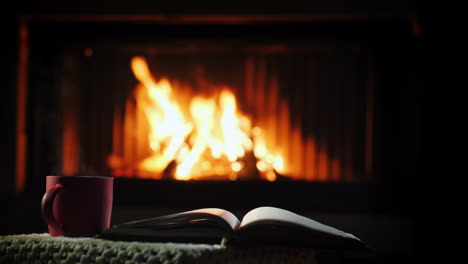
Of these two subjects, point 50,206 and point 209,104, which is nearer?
point 50,206

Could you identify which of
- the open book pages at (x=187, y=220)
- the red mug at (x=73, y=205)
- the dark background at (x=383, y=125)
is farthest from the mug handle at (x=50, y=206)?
the dark background at (x=383, y=125)

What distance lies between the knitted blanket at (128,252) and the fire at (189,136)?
1.21 metres

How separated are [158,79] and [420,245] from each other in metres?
1.05

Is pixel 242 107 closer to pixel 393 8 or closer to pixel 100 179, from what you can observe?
pixel 393 8

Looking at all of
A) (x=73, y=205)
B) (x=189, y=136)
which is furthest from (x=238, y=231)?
(x=189, y=136)

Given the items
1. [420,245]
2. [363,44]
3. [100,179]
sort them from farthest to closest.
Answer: [363,44], [420,245], [100,179]

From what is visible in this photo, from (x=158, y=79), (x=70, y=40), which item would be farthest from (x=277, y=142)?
(x=70, y=40)

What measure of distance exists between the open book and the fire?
1142 mm

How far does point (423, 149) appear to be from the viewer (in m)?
1.82

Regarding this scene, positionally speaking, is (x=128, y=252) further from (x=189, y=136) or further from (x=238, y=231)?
(x=189, y=136)

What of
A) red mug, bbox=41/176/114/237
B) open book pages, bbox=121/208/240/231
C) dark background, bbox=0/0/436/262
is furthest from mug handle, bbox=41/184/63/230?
dark background, bbox=0/0/436/262

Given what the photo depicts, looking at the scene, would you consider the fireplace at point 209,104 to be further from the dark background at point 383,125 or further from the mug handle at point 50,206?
the mug handle at point 50,206

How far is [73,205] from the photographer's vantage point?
797 mm

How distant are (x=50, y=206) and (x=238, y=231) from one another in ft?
0.91
